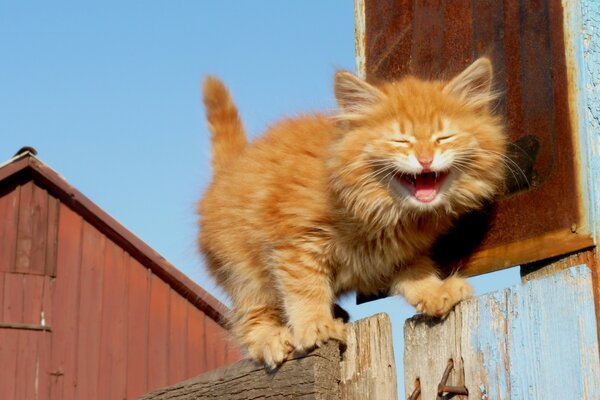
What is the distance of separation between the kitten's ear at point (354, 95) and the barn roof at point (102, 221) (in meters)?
6.62

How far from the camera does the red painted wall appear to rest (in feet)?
30.9

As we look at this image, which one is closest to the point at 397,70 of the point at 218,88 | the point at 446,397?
the point at 218,88

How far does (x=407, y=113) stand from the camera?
10.2 ft

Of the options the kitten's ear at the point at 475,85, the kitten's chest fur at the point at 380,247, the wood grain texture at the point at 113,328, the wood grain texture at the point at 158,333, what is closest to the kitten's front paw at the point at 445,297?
the kitten's chest fur at the point at 380,247

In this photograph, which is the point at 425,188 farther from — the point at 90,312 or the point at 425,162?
the point at 90,312

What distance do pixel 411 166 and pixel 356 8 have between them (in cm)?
130

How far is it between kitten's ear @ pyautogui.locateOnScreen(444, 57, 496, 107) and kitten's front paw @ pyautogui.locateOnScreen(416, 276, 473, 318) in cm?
62

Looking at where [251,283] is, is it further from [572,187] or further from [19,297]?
[19,297]

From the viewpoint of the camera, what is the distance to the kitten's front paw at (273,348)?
3.09 meters

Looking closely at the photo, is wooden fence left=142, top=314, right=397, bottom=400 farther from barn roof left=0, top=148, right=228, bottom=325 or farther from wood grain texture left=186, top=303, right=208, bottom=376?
wood grain texture left=186, top=303, right=208, bottom=376

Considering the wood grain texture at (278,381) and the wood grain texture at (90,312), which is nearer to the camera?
the wood grain texture at (278,381)

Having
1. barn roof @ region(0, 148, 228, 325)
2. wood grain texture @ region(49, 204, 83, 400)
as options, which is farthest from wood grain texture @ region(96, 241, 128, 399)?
wood grain texture @ region(49, 204, 83, 400)

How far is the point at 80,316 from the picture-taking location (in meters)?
9.80

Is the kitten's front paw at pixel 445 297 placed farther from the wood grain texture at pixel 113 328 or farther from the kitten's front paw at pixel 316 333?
the wood grain texture at pixel 113 328
